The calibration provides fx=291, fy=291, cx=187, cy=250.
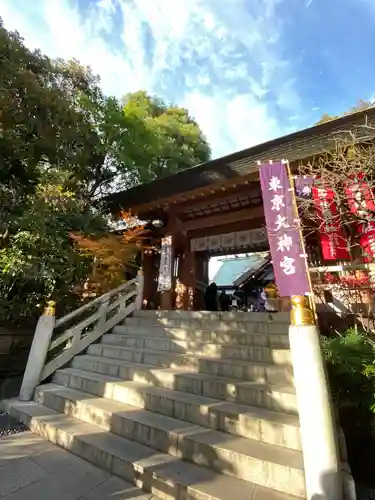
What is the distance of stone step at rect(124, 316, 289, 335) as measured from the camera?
495 cm

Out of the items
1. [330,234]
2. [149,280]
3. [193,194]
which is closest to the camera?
[330,234]

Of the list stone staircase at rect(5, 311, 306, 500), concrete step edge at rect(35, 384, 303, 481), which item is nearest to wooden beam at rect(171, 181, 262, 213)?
stone staircase at rect(5, 311, 306, 500)

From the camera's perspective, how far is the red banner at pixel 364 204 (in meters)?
4.09

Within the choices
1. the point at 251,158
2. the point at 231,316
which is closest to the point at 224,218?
the point at 251,158

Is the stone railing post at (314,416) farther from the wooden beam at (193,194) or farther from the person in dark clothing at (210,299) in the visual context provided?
the person in dark clothing at (210,299)

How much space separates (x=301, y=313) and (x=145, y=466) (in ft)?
6.63

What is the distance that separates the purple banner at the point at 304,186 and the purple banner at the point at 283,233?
1.35ft

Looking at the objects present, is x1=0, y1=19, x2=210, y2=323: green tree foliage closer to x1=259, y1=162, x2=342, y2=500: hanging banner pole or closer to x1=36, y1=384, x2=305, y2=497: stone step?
x1=36, y1=384, x2=305, y2=497: stone step

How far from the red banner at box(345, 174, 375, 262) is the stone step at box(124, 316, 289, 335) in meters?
1.98

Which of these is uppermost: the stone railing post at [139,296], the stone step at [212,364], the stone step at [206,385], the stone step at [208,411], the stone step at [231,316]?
the stone railing post at [139,296]

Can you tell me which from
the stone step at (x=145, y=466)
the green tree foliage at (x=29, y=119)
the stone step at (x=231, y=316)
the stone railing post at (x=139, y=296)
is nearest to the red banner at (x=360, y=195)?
the stone step at (x=231, y=316)

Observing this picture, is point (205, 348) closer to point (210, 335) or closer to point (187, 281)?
point (210, 335)

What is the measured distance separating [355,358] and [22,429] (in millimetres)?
4454

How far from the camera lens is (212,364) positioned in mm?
4195
